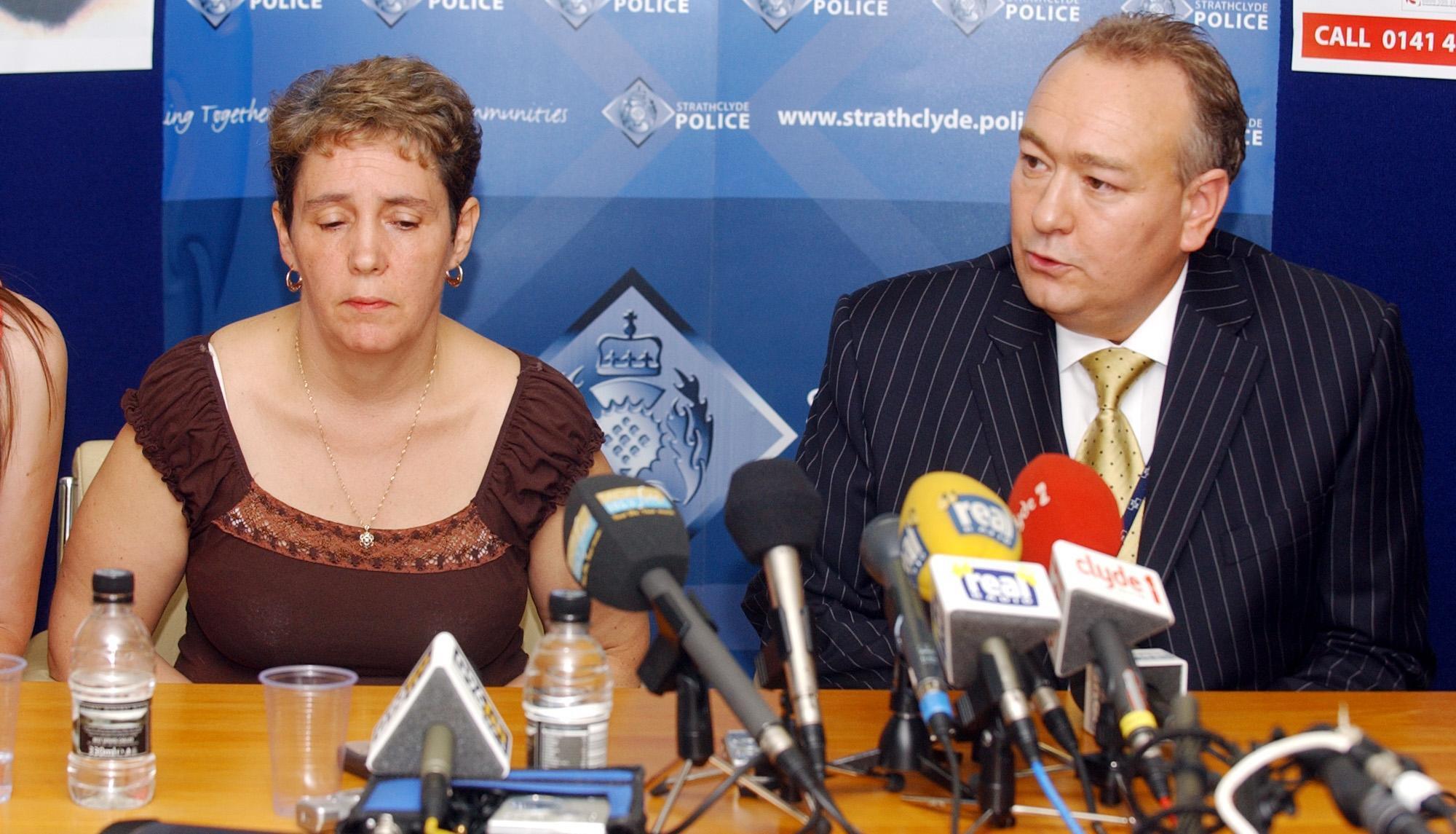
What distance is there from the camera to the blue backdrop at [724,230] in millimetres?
3283

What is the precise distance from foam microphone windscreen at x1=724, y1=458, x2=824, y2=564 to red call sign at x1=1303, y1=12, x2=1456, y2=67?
100 inches

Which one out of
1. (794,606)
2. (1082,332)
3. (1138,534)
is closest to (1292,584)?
Result: (1138,534)

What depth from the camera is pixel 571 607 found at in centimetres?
142

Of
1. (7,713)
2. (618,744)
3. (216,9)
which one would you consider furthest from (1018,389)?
(216,9)

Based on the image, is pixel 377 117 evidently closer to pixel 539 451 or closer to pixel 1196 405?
pixel 539 451

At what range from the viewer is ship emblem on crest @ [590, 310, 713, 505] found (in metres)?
3.31

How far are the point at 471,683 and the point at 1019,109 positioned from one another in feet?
7.82

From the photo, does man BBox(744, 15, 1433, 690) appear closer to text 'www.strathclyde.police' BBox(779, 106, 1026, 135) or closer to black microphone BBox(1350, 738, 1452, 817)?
text 'www.strathclyde.police' BBox(779, 106, 1026, 135)

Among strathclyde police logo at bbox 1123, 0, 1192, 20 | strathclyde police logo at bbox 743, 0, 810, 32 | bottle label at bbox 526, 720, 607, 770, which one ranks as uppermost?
strathclyde police logo at bbox 1123, 0, 1192, 20

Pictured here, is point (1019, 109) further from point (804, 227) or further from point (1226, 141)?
point (1226, 141)

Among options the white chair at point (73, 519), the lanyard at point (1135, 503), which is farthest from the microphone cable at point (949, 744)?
the white chair at point (73, 519)

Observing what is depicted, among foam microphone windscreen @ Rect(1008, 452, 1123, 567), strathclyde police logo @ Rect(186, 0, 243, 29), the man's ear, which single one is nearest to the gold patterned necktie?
the man's ear

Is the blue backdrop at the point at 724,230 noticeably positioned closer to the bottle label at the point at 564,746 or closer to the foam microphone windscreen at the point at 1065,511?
the foam microphone windscreen at the point at 1065,511

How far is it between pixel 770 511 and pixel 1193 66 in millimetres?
1384
